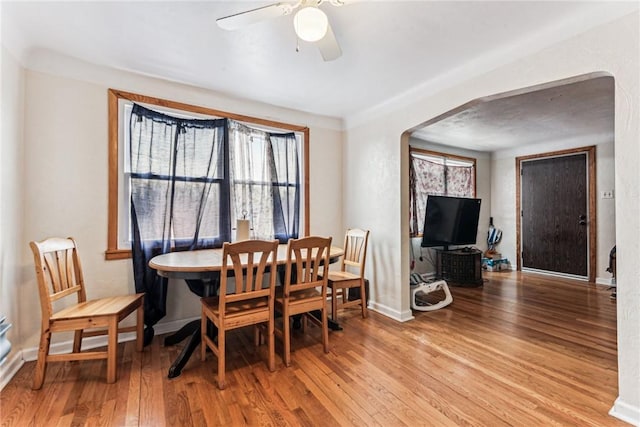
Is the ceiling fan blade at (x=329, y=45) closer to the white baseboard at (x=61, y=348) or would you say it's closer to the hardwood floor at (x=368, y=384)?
the hardwood floor at (x=368, y=384)

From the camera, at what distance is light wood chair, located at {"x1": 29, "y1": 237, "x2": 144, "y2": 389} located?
1867 millimetres

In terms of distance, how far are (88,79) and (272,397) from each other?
2.88 metres

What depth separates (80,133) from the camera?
95.3 inches

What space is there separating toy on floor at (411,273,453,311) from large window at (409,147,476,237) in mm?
1214

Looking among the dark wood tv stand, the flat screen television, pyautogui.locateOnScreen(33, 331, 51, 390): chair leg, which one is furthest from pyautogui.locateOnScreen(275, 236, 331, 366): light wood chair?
the dark wood tv stand

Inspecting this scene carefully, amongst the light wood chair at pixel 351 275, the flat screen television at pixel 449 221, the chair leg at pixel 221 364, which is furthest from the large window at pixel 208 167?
the flat screen television at pixel 449 221

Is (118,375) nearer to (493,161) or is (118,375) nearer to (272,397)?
(272,397)

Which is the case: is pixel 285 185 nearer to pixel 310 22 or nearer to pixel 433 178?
pixel 310 22

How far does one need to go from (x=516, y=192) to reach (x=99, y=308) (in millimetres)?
6492

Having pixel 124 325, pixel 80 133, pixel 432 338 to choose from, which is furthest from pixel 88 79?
pixel 432 338

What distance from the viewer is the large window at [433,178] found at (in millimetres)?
4855

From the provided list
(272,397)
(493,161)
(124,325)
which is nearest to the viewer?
(272,397)

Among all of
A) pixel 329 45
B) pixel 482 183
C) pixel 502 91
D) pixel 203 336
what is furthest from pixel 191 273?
pixel 482 183

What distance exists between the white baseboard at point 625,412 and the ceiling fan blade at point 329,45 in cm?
264
